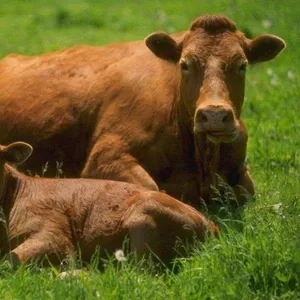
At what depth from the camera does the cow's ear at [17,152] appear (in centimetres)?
1049

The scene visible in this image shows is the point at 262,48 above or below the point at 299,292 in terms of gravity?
above

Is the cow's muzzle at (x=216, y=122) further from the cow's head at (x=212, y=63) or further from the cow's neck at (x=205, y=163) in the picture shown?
the cow's neck at (x=205, y=163)

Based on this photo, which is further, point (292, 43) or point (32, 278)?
point (292, 43)

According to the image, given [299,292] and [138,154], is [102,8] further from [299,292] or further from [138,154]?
[299,292]

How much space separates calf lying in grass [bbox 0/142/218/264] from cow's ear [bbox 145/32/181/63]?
181 centimetres

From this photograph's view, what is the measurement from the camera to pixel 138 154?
11.8 m

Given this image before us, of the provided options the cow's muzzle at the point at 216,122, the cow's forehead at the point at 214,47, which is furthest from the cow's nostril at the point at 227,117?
the cow's forehead at the point at 214,47

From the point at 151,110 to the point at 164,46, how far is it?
1.90 feet

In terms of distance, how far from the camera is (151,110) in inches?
476

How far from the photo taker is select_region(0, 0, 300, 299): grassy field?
29.5ft

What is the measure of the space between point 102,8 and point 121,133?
32.4 ft

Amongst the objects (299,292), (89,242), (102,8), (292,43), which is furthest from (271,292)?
(102,8)

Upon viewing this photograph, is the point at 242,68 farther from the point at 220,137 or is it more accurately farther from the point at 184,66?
the point at 220,137

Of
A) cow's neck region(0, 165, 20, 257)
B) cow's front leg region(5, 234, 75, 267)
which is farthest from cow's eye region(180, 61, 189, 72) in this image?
cow's front leg region(5, 234, 75, 267)
